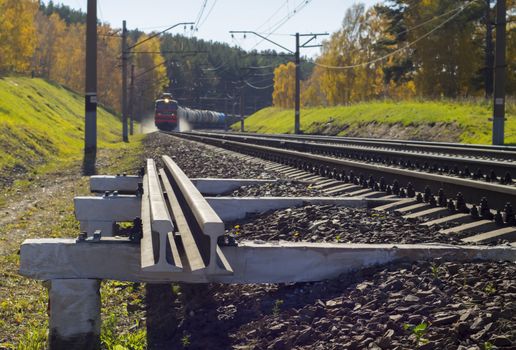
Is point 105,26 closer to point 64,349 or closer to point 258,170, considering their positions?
point 258,170

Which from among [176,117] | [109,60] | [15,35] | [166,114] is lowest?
[176,117]

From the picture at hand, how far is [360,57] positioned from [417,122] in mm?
48962

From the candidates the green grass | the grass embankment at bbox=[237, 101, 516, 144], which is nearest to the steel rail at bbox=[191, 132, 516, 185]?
the green grass

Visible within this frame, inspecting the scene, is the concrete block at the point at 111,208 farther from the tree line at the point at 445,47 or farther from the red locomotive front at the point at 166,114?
the red locomotive front at the point at 166,114

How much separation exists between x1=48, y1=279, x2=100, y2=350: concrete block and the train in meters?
61.1

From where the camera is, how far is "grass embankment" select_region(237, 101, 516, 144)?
30.5m

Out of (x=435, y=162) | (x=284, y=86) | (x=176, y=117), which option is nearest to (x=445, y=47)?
(x=176, y=117)

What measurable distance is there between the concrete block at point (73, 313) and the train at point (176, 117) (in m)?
61.1

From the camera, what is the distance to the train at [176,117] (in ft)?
216

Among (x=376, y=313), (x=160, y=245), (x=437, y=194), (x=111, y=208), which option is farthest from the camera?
(x=437, y=194)

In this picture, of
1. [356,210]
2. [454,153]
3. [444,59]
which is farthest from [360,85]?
[356,210]

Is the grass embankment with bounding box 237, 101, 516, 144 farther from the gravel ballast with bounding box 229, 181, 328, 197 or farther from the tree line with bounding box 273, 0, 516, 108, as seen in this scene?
the gravel ballast with bounding box 229, 181, 328, 197

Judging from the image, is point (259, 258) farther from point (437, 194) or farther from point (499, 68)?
point (499, 68)

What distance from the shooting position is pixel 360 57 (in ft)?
275
